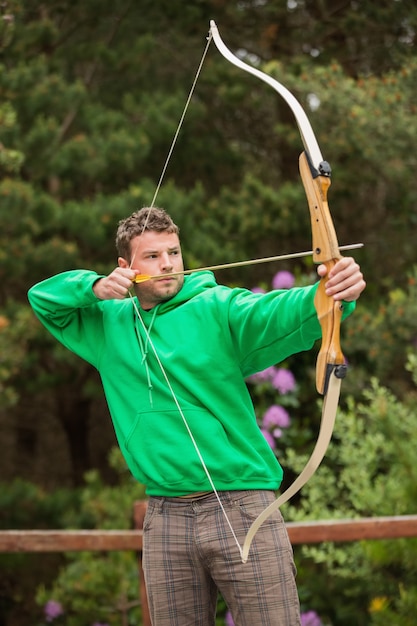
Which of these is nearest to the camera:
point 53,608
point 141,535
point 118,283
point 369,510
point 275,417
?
point 118,283

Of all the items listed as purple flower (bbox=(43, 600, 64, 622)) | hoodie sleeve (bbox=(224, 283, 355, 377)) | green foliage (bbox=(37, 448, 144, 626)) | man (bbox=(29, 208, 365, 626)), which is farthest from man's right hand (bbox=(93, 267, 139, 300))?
purple flower (bbox=(43, 600, 64, 622))

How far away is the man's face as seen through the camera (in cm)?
190

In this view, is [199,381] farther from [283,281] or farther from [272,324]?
[283,281]

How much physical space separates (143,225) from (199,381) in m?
0.33

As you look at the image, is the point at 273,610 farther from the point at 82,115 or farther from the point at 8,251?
the point at 82,115

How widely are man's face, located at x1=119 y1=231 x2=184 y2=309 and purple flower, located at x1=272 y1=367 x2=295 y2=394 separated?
2321mm

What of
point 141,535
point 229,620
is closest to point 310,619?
point 229,620

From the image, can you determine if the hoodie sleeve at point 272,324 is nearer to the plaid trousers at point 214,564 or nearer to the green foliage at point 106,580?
the plaid trousers at point 214,564

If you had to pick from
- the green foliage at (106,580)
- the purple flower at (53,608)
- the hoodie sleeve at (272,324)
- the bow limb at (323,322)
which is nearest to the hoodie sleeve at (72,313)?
the hoodie sleeve at (272,324)

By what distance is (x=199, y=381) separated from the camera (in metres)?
1.84

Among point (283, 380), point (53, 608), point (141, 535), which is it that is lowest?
point (53, 608)

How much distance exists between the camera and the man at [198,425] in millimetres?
1753

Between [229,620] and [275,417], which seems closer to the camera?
[229,620]

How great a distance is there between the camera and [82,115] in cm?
630
